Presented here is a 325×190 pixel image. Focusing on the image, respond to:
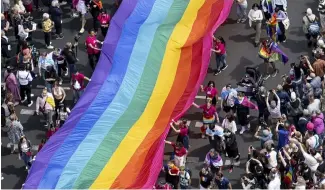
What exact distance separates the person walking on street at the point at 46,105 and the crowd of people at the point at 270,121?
13.7ft

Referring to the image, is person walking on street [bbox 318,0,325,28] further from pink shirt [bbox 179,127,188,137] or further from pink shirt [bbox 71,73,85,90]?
pink shirt [bbox 71,73,85,90]

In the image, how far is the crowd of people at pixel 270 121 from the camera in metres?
27.0

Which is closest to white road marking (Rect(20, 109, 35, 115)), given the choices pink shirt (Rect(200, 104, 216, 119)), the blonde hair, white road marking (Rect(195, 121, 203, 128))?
the blonde hair

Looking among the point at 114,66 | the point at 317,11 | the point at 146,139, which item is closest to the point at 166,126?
the point at 146,139

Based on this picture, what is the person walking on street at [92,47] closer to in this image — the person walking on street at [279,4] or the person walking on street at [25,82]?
the person walking on street at [25,82]

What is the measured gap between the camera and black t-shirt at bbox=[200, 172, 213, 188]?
88.0 feet

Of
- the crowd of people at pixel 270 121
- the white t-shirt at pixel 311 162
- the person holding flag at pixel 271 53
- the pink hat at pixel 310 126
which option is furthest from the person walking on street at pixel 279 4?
the white t-shirt at pixel 311 162

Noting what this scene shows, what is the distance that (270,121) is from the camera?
30453 mm

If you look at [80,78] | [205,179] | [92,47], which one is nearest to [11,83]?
[80,78]

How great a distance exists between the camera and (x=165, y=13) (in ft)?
107

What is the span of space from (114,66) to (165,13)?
3247 mm

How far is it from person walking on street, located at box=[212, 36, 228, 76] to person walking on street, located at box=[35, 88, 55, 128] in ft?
19.9

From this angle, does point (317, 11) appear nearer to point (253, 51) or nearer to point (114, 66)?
point (253, 51)

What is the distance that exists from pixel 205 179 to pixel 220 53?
22.3 feet
